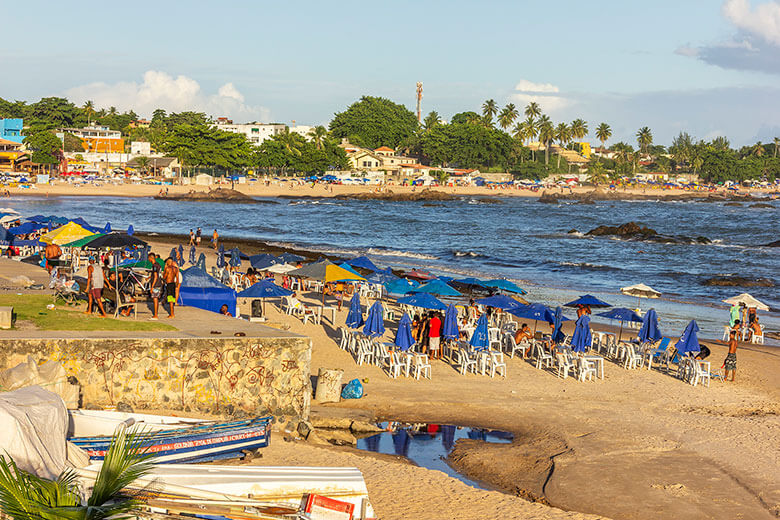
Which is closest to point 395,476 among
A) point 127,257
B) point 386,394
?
point 386,394

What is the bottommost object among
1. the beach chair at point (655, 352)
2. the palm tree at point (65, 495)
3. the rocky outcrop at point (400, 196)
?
the beach chair at point (655, 352)

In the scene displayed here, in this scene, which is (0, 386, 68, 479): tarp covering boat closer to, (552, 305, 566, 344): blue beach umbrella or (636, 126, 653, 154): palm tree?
(552, 305, 566, 344): blue beach umbrella

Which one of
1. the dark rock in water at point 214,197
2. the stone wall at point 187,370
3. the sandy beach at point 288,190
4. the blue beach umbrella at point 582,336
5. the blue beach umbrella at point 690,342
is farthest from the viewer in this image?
the dark rock in water at point 214,197

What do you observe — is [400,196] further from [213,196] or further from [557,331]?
[557,331]

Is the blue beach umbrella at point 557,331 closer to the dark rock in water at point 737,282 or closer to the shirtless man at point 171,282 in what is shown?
the shirtless man at point 171,282

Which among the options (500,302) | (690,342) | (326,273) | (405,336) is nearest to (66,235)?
(326,273)

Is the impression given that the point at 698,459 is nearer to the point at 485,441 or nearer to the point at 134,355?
the point at 485,441

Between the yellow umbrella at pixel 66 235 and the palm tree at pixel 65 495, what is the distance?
20771 millimetres

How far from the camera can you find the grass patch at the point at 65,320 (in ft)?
44.3

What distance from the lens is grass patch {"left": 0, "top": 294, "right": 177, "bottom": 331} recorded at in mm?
13492

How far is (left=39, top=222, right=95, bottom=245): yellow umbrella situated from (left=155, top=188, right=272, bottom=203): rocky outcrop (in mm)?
66985

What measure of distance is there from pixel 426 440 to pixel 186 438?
4.61 m

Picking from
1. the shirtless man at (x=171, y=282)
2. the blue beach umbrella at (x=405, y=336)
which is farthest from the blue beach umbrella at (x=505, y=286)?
the shirtless man at (x=171, y=282)

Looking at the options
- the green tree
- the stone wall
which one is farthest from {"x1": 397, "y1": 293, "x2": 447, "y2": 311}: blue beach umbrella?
the green tree
